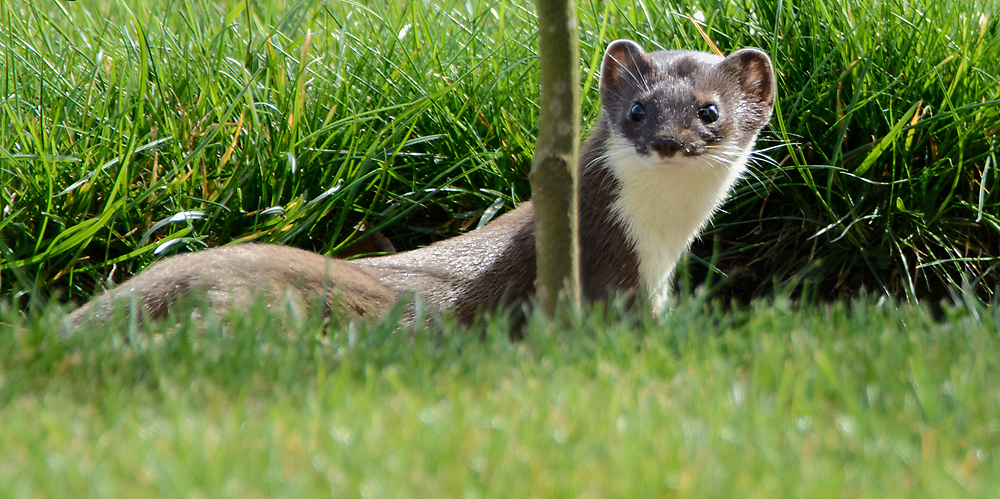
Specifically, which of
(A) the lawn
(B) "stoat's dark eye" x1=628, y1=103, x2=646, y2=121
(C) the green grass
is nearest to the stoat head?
(B) "stoat's dark eye" x1=628, y1=103, x2=646, y2=121

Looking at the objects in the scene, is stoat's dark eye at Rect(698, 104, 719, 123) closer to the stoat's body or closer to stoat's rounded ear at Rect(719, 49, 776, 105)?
the stoat's body

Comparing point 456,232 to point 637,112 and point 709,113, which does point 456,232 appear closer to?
point 637,112

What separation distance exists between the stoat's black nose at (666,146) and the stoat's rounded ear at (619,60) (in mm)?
484

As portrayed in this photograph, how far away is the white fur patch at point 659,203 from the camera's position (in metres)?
3.96

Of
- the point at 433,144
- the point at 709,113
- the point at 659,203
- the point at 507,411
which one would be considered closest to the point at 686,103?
the point at 709,113

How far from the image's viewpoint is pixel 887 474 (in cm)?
181

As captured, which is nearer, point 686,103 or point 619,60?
point 686,103

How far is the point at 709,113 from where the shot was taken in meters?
4.00

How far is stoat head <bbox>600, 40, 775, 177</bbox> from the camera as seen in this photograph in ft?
12.7

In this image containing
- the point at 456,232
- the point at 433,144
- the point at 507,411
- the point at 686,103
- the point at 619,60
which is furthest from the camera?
the point at 456,232

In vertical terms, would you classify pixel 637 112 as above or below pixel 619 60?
below

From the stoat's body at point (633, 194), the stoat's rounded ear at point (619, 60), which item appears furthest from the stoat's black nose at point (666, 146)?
the stoat's rounded ear at point (619, 60)

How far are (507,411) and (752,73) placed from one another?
263 centimetres

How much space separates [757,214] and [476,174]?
59.7 inches
